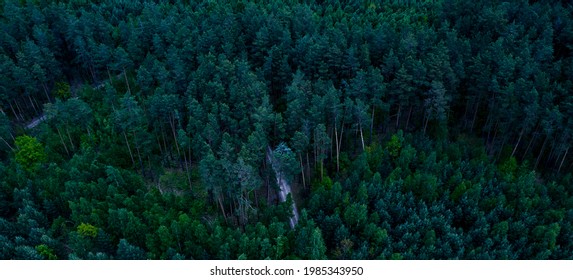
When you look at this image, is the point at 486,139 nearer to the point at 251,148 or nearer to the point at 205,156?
the point at 251,148

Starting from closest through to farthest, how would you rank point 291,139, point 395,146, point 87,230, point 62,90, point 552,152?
point 87,230
point 291,139
point 395,146
point 552,152
point 62,90

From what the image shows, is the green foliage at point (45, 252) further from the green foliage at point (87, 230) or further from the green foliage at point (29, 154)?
the green foliage at point (29, 154)

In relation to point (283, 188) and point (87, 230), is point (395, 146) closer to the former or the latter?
point (283, 188)

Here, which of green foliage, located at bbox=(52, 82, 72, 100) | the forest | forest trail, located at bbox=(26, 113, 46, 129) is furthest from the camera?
green foliage, located at bbox=(52, 82, 72, 100)

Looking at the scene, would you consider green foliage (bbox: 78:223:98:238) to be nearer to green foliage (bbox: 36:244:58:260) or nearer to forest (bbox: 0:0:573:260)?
forest (bbox: 0:0:573:260)

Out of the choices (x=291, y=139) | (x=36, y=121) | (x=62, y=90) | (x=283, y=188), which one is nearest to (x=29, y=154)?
(x=36, y=121)

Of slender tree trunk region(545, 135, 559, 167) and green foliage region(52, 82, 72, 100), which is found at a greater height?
green foliage region(52, 82, 72, 100)

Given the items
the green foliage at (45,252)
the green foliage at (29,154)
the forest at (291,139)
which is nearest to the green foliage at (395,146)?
the forest at (291,139)

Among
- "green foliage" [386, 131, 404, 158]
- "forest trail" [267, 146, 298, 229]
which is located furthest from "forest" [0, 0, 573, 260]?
"forest trail" [267, 146, 298, 229]

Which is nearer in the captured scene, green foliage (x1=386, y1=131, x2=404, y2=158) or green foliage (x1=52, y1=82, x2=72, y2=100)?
green foliage (x1=386, y1=131, x2=404, y2=158)
